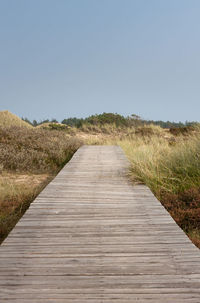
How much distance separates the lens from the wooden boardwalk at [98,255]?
2.16 metres

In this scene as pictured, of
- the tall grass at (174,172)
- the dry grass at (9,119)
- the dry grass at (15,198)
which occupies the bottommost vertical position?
the dry grass at (15,198)

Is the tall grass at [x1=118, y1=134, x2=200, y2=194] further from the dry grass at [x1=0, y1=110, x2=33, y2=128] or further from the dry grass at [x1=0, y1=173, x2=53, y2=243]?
the dry grass at [x1=0, y1=110, x2=33, y2=128]

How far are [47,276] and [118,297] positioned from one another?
24.4 inches

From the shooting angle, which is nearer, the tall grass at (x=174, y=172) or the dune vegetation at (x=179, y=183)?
the dune vegetation at (x=179, y=183)

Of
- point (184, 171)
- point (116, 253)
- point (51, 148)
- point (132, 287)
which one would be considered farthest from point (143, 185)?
point (51, 148)

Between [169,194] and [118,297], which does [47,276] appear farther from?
[169,194]

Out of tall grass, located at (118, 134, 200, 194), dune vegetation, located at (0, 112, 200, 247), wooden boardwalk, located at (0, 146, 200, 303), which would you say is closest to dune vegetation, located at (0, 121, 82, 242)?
dune vegetation, located at (0, 112, 200, 247)

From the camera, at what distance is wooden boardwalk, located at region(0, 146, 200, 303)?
216cm

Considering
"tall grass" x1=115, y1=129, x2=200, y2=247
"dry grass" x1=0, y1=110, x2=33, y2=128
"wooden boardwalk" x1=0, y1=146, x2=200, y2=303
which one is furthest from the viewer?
"dry grass" x1=0, y1=110, x2=33, y2=128

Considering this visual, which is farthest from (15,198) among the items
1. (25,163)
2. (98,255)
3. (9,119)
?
(9,119)

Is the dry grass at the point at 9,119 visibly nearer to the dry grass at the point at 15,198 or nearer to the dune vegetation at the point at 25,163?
the dune vegetation at the point at 25,163

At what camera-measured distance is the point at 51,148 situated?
458 inches

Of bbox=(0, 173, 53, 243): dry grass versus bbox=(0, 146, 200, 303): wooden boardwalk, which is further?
bbox=(0, 173, 53, 243): dry grass

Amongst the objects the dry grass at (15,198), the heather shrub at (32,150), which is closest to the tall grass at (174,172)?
the dry grass at (15,198)
